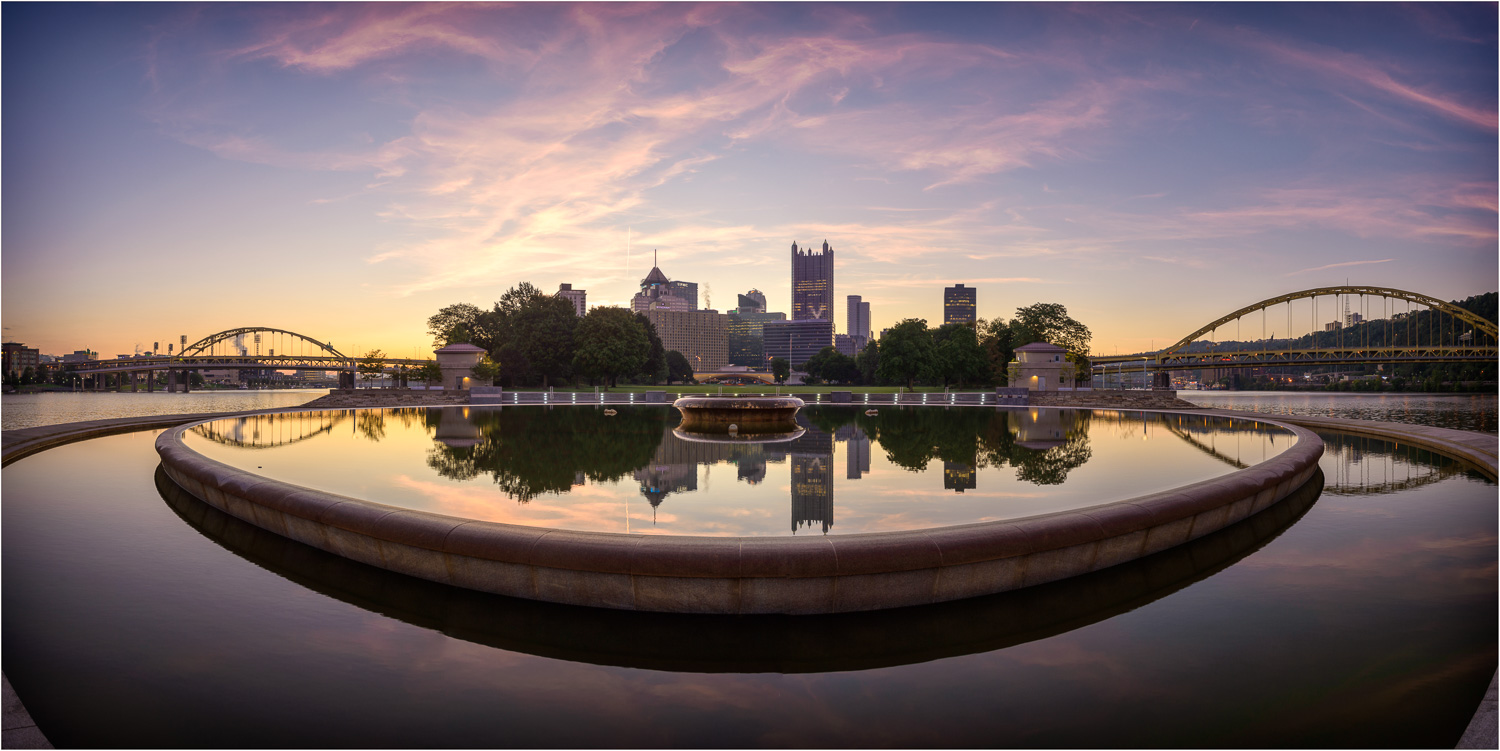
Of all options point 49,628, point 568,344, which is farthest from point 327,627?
point 568,344

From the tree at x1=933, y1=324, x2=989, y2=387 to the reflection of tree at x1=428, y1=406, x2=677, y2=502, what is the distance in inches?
2112

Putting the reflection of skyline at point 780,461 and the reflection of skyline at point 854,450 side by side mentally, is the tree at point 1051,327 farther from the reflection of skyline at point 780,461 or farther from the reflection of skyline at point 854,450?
the reflection of skyline at point 780,461

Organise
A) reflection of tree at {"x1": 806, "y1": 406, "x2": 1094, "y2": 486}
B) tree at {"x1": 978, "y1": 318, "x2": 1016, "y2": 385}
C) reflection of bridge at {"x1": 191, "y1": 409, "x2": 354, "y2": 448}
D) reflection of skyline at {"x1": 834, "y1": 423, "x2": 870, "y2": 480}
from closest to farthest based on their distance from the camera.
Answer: reflection of skyline at {"x1": 834, "y1": 423, "x2": 870, "y2": 480}, reflection of tree at {"x1": 806, "y1": 406, "x2": 1094, "y2": 486}, reflection of bridge at {"x1": 191, "y1": 409, "x2": 354, "y2": 448}, tree at {"x1": 978, "y1": 318, "x2": 1016, "y2": 385}

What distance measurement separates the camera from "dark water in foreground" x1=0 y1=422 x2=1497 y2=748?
4.48m

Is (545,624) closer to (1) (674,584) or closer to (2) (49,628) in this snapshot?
(1) (674,584)

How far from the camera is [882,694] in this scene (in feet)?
16.2

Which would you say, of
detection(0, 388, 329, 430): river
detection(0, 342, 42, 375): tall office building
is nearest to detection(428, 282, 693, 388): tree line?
detection(0, 388, 329, 430): river

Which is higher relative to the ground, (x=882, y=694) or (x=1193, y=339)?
(x=1193, y=339)

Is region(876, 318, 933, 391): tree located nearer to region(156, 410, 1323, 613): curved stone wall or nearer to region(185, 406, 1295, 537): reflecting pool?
region(185, 406, 1295, 537): reflecting pool


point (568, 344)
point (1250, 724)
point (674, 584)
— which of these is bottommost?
point (1250, 724)

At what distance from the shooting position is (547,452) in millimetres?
17125

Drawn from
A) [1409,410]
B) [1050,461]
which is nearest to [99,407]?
[1050,461]

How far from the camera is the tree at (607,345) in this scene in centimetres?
7125

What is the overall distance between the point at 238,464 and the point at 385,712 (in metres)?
13.6
